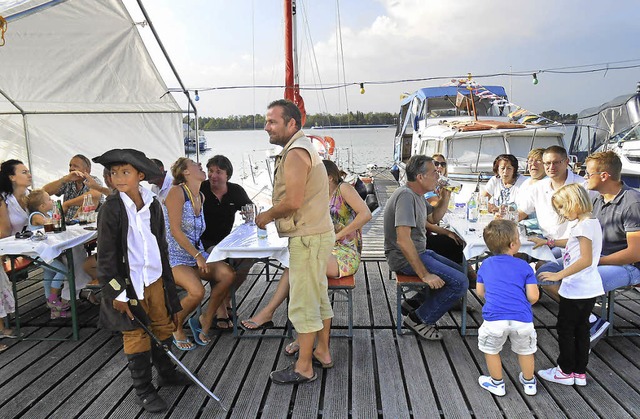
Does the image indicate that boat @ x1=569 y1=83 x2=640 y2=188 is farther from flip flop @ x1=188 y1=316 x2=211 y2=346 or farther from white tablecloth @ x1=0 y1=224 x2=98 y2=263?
white tablecloth @ x1=0 y1=224 x2=98 y2=263

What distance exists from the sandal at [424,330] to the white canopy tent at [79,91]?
491 centimetres

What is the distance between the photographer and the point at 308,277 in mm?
2586

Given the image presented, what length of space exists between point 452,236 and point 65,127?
562 centimetres

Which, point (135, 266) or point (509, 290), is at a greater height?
point (135, 266)

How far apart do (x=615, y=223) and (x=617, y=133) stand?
32.9 feet

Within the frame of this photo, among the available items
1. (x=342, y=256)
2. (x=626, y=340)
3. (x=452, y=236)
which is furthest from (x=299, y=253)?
(x=626, y=340)

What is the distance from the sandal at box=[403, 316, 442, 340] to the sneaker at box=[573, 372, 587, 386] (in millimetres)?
903

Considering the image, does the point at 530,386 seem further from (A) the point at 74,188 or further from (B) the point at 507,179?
(A) the point at 74,188

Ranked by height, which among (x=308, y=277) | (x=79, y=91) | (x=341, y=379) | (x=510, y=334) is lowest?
(x=341, y=379)

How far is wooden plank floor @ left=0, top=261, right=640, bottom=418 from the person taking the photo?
247 centimetres

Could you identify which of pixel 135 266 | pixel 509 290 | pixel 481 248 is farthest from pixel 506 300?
pixel 135 266

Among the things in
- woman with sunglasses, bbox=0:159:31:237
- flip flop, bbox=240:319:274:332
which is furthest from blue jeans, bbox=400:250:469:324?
woman with sunglasses, bbox=0:159:31:237

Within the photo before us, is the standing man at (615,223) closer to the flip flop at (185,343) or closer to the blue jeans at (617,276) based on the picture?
the blue jeans at (617,276)

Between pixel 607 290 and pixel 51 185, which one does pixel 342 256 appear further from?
pixel 51 185
